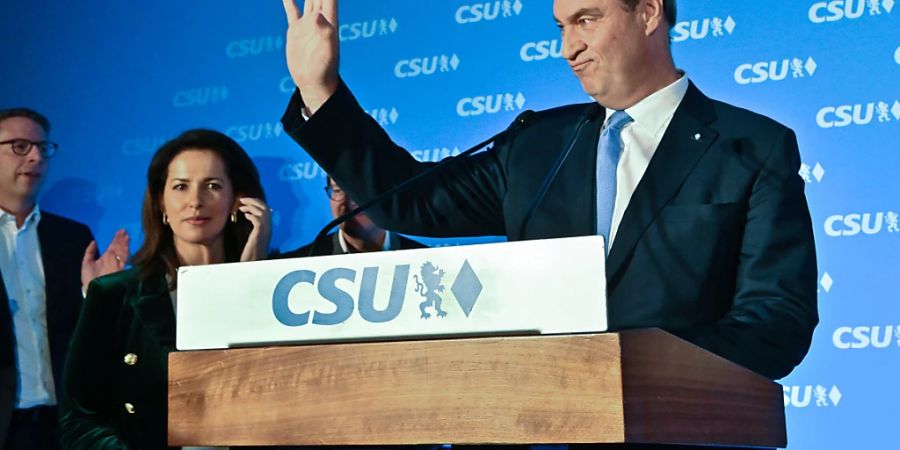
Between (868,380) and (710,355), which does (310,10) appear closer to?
(710,355)

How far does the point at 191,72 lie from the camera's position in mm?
3727

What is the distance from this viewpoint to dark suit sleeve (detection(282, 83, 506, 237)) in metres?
1.71

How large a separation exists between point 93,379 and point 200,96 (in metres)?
1.37

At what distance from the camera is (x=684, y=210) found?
5.76 ft

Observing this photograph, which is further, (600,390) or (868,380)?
(868,380)

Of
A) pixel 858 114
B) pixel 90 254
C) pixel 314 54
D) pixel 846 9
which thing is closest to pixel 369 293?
pixel 314 54

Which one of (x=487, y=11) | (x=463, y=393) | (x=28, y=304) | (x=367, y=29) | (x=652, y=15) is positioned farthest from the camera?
(x=28, y=304)

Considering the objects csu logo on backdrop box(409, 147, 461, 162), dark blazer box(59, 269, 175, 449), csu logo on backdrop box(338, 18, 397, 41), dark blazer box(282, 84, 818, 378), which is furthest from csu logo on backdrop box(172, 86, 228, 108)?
dark blazer box(282, 84, 818, 378)

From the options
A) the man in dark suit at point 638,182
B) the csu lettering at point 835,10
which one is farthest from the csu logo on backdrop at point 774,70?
the man in dark suit at point 638,182

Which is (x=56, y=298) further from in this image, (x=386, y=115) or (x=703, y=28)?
(x=703, y=28)

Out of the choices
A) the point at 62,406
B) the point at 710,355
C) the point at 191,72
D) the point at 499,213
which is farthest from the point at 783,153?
the point at 191,72

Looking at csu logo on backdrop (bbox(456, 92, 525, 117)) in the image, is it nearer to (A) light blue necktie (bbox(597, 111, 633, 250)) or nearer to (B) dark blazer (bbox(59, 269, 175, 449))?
(B) dark blazer (bbox(59, 269, 175, 449))

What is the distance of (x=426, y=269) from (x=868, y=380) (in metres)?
1.79

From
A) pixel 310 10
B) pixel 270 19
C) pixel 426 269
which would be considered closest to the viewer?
pixel 426 269
